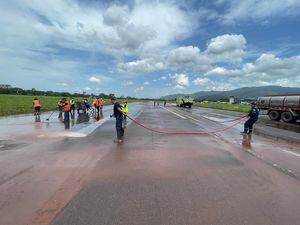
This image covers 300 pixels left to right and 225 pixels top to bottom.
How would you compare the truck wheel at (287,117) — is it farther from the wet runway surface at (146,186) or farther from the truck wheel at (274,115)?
the wet runway surface at (146,186)

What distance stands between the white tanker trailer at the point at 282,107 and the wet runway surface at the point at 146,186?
47.3 feet

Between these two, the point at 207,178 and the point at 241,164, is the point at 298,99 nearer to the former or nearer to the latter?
the point at 241,164

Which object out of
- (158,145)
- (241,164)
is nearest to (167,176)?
(241,164)

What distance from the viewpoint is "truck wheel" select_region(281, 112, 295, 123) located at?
2083 centimetres

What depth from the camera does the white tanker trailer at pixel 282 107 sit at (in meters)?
20.7

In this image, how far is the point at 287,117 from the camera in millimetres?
21344

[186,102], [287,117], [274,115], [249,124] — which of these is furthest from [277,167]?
[186,102]

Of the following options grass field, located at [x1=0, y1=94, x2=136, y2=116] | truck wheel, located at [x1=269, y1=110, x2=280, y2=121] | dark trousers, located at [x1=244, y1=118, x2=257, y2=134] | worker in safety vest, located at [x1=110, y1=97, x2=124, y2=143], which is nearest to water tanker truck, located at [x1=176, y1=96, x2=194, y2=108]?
grass field, located at [x1=0, y1=94, x2=136, y2=116]

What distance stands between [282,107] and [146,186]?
2093cm

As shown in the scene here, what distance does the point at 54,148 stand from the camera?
798 centimetres

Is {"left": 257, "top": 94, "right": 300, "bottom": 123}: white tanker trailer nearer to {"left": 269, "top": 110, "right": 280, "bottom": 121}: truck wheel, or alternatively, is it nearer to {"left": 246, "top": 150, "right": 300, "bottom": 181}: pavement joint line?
{"left": 269, "top": 110, "right": 280, "bottom": 121}: truck wheel

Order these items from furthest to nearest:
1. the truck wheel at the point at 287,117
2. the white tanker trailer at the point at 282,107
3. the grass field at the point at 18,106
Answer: the grass field at the point at 18,106 < the truck wheel at the point at 287,117 < the white tanker trailer at the point at 282,107

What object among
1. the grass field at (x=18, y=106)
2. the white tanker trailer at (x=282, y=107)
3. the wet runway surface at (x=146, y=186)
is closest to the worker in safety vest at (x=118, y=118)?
the wet runway surface at (x=146, y=186)

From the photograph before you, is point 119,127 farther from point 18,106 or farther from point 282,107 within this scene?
point 18,106
